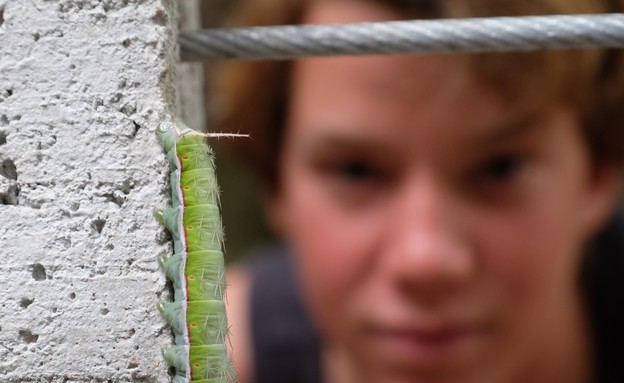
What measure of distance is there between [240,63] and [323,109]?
44 cm

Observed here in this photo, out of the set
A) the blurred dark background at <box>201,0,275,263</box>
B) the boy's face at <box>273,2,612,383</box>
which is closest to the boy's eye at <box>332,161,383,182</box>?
the boy's face at <box>273,2,612,383</box>

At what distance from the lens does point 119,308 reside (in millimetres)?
562

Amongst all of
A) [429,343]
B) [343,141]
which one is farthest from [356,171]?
[429,343]

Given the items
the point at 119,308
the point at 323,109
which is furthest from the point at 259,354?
the point at 119,308

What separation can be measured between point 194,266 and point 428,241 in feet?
2.07

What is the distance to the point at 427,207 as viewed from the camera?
1119 millimetres

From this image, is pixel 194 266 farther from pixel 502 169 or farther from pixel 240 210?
pixel 240 210

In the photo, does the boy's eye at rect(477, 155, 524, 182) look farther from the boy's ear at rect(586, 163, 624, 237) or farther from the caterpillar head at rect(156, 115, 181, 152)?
the caterpillar head at rect(156, 115, 181, 152)

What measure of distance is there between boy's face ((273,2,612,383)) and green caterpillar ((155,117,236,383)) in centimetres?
60

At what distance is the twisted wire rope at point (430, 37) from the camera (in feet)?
1.87

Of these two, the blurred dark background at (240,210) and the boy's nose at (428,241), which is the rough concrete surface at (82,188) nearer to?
the boy's nose at (428,241)

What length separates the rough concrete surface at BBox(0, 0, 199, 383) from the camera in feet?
1.81

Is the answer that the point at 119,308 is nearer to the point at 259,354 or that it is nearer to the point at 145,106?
the point at 145,106

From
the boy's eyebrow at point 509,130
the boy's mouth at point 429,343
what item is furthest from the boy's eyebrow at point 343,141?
the boy's mouth at point 429,343
